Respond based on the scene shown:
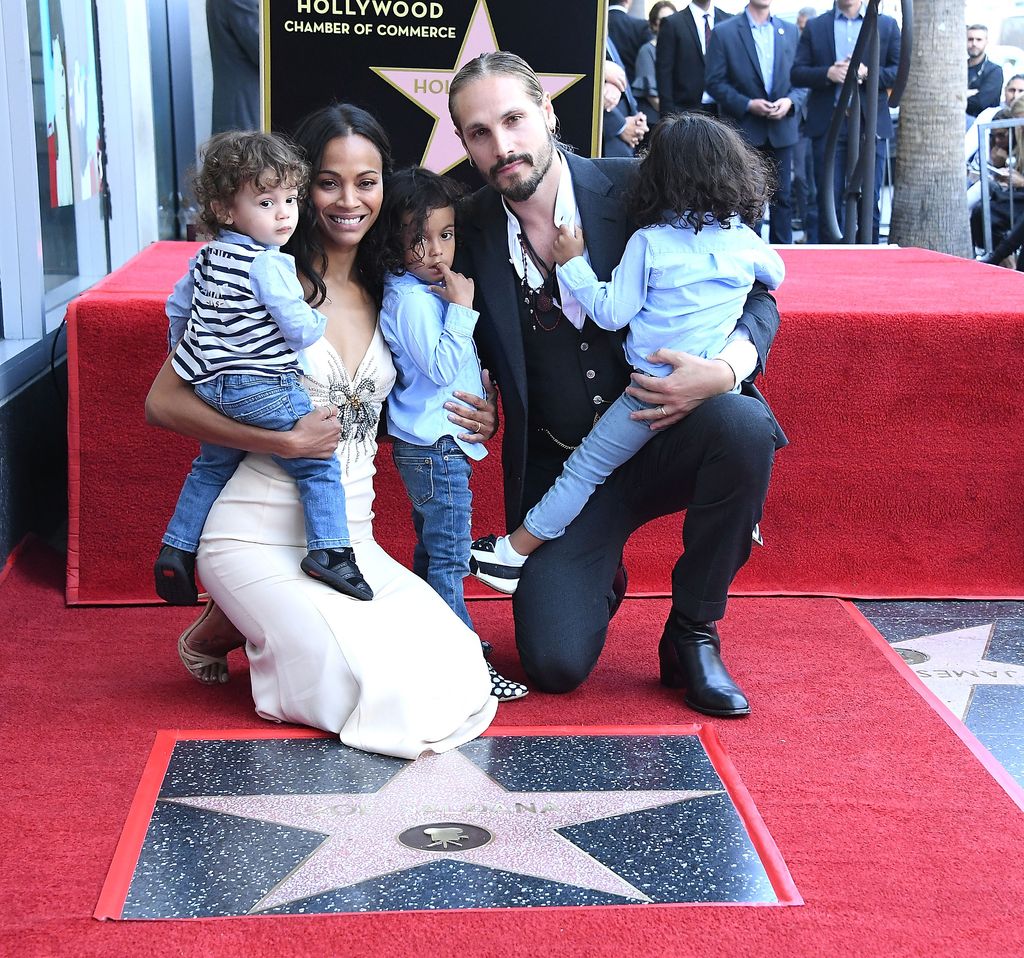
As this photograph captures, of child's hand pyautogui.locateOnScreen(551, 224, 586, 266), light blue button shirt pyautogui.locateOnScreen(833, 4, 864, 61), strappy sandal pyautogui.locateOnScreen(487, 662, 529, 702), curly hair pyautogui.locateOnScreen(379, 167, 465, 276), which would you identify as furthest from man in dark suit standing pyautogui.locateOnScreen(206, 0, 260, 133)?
strappy sandal pyautogui.locateOnScreen(487, 662, 529, 702)

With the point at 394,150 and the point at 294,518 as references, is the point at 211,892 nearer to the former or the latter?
the point at 294,518

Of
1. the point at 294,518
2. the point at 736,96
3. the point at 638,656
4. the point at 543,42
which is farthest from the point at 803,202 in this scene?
the point at 294,518

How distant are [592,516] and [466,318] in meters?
0.56

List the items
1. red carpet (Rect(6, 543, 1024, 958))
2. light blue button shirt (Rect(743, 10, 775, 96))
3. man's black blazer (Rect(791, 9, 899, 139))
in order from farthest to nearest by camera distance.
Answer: man's black blazer (Rect(791, 9, 899, 139)) → light blue button shirt (Rect(743, 10, 775, 96)) → red carpet (Rect(6, 543, 1024, 958))

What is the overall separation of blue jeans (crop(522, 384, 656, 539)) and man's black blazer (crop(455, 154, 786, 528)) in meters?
0.12

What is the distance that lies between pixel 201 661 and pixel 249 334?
2.60ft

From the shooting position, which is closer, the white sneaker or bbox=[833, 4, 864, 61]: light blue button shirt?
the white sneaker

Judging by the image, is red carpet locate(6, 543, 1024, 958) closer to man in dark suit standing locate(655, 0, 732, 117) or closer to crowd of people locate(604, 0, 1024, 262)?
crowd of people locate(604, 0, 1024, 262)

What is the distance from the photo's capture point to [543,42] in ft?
14.2

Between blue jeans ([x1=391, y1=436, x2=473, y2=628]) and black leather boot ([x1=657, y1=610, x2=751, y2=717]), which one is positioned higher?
blue jeans ([x1=391, y1=436, x2=473, y2=628])

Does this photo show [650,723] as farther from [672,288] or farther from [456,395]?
[672,288]

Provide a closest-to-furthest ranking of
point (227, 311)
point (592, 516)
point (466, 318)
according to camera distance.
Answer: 1. point (227, 311)
2. point (466, 318)
3. point (592, 516)

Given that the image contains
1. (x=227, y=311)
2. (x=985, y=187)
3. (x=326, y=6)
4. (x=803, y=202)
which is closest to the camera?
(x=227, y=311)

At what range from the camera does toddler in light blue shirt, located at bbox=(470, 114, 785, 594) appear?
2.58m
